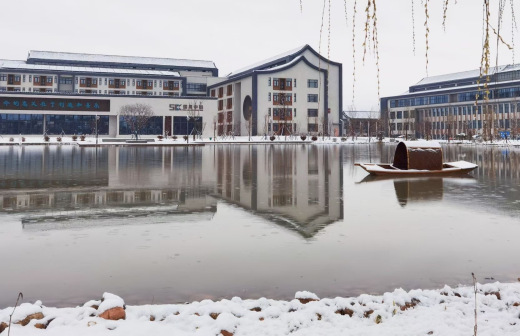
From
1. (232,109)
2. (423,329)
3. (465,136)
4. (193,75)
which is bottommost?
(423,329)

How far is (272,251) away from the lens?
25.4 ft

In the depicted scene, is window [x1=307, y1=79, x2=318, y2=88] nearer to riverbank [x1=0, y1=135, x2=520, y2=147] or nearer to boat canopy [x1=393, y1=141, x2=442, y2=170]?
riverbank [x1=0, y1=135, x2=520, y2=147]

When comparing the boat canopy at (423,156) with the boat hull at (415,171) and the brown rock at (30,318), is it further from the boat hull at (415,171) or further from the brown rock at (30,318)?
the brown rock at (30,318)

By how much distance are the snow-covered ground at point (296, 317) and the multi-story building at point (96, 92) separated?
226 feet

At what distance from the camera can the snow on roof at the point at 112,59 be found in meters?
96.4

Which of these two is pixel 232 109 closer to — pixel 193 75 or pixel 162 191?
pixel 193 75

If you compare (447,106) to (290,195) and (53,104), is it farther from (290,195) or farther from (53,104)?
(290,195)

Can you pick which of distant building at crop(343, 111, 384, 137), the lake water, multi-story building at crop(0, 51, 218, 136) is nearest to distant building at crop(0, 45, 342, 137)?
multi-story building at crop(0, 51, 218, 136)

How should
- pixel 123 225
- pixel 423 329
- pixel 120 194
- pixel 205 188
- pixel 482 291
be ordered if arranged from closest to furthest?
pixel 423 329 → pixel 482 291 → pixel 123 225 → pixel 120 194 → pixel 205 188

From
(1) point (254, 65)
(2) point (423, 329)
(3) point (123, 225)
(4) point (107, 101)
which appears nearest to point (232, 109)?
(1) point (254, 65)

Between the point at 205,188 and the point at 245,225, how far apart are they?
21.0ft

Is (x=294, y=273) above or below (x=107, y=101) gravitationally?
below

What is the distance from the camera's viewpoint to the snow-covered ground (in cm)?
452

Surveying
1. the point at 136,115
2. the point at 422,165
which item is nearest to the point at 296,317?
the point at 422,165
